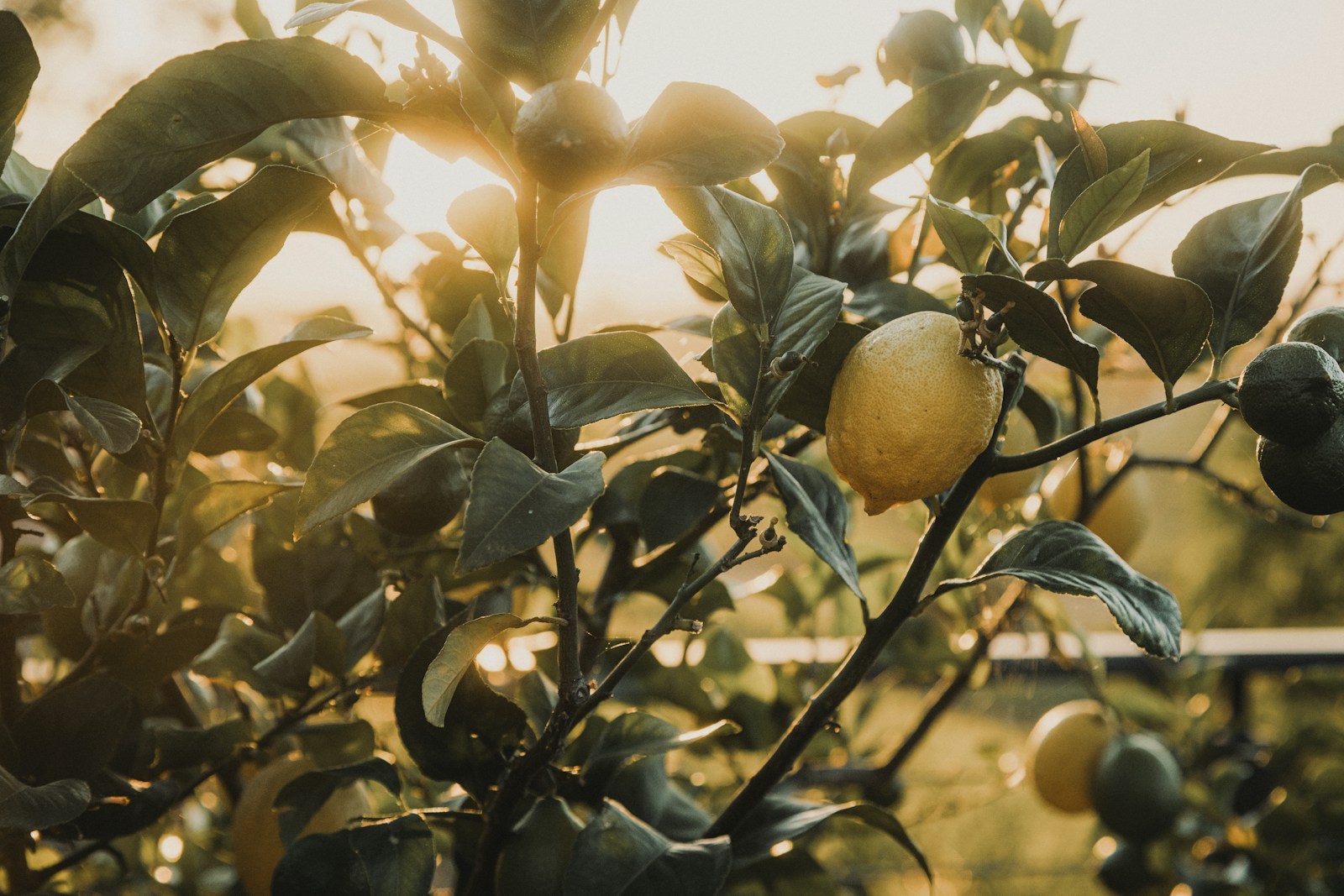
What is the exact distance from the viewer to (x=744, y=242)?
0.39m

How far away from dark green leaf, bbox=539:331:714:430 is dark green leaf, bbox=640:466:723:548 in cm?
13

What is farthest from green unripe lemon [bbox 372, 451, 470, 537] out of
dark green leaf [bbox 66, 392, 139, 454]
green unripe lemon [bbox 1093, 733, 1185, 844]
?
green unripe lemon [bbox 1093, 733, 1185, 844]

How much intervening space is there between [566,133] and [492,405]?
0.17 meters

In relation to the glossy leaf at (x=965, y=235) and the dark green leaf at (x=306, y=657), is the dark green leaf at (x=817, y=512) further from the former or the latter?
the dark green leaf at (x=306, y=657)

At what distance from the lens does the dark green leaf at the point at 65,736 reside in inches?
18.7

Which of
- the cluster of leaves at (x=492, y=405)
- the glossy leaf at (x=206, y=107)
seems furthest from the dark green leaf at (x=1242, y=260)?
the glossy leaf at (x=206, y=107)

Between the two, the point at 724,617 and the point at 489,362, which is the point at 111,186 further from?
the point at 724,617

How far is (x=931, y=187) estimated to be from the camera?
566mm

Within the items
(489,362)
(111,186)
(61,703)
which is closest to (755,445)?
(489,362)

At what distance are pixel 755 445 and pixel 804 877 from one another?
0.90 feet

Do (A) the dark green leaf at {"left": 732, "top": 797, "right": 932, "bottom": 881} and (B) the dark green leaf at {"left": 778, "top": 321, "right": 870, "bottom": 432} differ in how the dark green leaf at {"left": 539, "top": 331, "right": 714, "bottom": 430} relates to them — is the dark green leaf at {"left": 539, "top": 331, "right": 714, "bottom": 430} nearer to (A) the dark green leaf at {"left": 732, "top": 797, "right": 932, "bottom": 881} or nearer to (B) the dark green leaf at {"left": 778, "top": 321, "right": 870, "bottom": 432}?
(B) the dark green leaf at {"left": 778, "top": 321, "right": 870, "bottom": 432}

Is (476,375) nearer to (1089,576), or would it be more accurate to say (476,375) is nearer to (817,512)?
(817,512)

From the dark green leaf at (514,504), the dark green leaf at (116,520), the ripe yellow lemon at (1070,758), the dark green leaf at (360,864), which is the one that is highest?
the dark green leaf at (514,504)

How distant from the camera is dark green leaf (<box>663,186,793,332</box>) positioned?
1.20 ft
